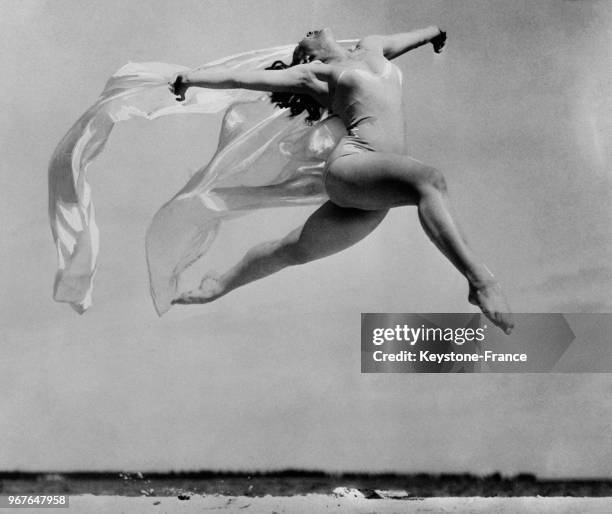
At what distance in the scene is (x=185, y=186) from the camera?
12.6 ft

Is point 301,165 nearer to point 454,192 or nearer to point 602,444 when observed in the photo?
point 454,192

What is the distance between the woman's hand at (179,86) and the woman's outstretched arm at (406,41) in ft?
2.61

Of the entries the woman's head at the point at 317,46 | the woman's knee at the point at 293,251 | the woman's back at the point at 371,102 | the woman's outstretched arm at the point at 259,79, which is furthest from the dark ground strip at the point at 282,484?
the woman's head at the point at 317,46

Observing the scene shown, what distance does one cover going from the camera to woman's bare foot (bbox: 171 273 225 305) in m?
3.81

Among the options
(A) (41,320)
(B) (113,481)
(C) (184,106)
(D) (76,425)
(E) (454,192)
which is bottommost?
(B) (113,481)

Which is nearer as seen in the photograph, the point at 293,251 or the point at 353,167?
the point at 353,167

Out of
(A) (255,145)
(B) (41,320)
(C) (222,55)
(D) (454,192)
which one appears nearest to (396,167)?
(D) (454,192)

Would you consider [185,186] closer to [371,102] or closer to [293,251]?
[293,251]

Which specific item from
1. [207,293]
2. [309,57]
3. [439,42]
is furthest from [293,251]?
[439,42]

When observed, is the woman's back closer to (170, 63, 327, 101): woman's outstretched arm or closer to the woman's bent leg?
(170, 63, 327, 101): woman's outstretched arm

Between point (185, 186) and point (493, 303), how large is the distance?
1.44m

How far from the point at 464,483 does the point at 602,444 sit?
2.05 feet

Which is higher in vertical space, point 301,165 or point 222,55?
point 222,55

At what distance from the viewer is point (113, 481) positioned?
3809mm
